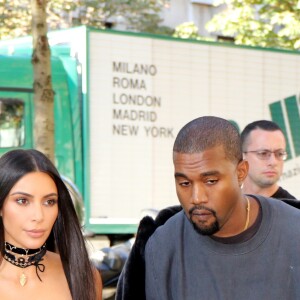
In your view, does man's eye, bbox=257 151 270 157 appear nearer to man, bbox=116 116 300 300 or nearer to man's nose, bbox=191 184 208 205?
man, bbox=116 116 300 300

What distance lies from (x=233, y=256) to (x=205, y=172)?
1.06 feet

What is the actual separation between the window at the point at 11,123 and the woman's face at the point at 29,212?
24.2ft

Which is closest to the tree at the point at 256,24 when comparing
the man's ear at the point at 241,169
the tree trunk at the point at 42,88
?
the tree trunk at the point at 42,88

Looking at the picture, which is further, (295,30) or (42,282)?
(295,30)

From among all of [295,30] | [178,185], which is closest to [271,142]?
[178,185]

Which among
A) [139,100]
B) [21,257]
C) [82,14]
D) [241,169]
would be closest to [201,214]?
[241,169]

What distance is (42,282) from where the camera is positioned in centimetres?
396

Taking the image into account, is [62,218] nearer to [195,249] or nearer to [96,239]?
[195,249]

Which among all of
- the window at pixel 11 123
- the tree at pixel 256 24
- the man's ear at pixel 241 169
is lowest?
the man's ear at pixel 241 169

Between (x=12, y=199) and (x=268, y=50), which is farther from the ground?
(x=268, y=50)

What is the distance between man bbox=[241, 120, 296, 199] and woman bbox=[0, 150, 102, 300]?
2.21m

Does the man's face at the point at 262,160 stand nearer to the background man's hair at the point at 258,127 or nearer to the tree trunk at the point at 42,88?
the background man's hair at the point at 258,127

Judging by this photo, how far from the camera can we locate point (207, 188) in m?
3.46

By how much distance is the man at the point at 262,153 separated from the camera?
6.14 m
